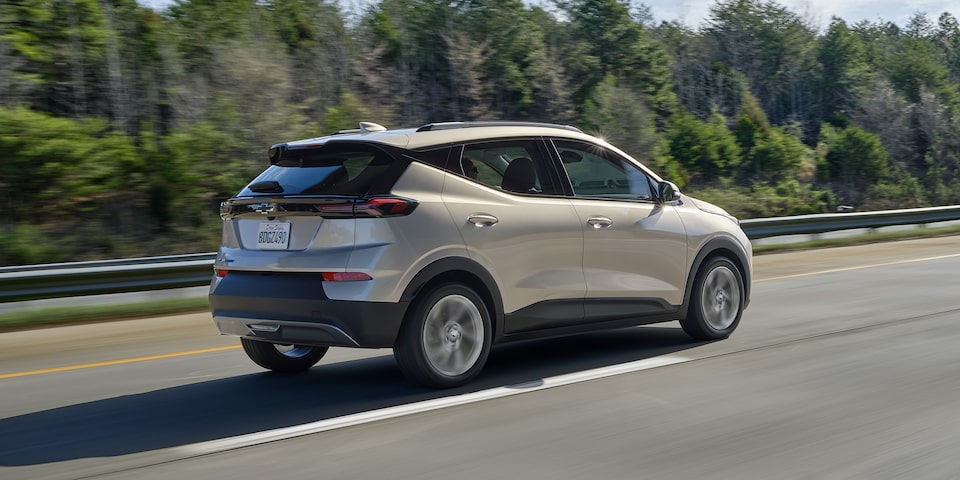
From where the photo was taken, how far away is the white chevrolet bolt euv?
18.5ft

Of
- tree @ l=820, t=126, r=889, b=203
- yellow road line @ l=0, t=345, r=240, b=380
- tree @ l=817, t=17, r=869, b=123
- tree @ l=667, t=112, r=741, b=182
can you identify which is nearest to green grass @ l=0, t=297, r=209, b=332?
yellow road line @ l=0, t=345, r=240, b=380

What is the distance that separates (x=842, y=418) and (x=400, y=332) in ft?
7.89

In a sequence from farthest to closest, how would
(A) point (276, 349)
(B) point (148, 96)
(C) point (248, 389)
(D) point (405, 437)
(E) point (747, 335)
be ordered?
(B) point (148, 96) < (E) point (747, 335) < (A) point (276, 349) < (C) point (248, 389) < (D) point (405, 437)

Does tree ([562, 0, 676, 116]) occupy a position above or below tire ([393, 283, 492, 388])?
above

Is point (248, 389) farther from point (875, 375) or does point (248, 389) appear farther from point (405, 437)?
point (875, 375)

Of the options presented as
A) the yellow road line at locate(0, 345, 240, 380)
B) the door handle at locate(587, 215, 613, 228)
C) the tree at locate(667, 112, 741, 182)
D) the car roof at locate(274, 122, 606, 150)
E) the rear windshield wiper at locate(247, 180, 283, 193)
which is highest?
the tree at locate(667, 112, 741, 182)

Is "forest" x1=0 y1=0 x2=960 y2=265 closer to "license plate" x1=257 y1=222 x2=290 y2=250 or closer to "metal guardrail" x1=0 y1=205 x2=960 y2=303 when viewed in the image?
"metal guardrail" x1=0 y1=205 x2=960 y2=303

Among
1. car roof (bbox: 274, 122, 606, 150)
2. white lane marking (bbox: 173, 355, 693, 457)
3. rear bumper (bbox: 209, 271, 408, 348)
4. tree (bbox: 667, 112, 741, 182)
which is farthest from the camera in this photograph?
tree (bbox: 667, 112, 741, 182)

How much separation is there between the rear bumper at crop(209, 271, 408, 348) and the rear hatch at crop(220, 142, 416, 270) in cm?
11

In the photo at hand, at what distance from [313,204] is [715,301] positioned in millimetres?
3501

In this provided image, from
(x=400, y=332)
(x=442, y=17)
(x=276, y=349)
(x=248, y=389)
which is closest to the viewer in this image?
(x=400, y=332)

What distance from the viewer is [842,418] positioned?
17.3ft

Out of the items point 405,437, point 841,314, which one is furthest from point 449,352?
point 841,314

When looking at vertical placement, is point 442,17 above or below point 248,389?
above
